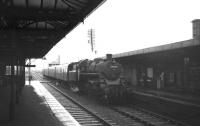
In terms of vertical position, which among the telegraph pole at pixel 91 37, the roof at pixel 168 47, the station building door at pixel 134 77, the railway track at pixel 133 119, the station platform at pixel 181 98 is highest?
the telegraph pole at pixel 91 37

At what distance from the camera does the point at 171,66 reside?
84.8 ft

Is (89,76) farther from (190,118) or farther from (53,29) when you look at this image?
(190,118)

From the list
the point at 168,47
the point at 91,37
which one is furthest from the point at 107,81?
the point at 91,37

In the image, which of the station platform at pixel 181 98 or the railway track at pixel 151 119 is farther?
the station platform at pixel 181 98

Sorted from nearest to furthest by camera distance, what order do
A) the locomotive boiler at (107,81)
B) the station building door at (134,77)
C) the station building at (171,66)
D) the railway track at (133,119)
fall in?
the railway track at (133,119) → the locomotive boiler at (107,81) → the station building at (171,66) → the station building door at (134,77)

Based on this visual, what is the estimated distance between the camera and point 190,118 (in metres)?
13.3

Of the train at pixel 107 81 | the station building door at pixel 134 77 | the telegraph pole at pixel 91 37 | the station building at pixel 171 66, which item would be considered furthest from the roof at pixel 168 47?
the telegraph pole at pixel 91 37

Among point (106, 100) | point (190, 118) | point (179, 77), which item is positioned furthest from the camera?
point (179, 77)

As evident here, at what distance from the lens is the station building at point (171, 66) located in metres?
19.6

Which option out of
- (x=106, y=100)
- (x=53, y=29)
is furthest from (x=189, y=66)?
(x=53, y=29)

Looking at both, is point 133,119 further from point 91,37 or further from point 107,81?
point 91,37

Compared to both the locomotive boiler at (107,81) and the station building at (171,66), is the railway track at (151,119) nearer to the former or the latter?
the locomotive boiler at (107,81)

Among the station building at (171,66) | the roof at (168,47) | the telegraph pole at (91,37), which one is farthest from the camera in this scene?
the telegraph pole at (91,37)

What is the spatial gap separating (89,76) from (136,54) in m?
5.68
